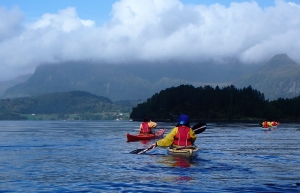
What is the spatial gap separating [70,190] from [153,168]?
10246mm

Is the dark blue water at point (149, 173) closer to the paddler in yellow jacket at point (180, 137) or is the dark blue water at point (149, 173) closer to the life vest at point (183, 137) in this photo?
the paddler in yellow jacket at point (180, 137)

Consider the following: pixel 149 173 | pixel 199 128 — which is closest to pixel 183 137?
pixel 199 128

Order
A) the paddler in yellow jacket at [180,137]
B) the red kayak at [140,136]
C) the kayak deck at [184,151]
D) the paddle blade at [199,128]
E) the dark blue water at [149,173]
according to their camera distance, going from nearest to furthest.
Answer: the dark blue water at [149,173]
the kayak deck at [184,151]
the paddler in yellow jacket at [180,137]
the paddle blade at [199,128]
the red kayak at [140,136]

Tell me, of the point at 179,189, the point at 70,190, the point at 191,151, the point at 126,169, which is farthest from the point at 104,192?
the point at 191,151

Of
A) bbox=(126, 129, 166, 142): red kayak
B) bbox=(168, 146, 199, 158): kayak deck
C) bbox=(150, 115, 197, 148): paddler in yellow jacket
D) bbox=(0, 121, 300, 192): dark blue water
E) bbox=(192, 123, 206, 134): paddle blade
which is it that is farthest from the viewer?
bbox=(126, 129, 166, 142): red kayak

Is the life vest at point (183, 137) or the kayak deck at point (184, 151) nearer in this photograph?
the kayak deck at point (184, 151)

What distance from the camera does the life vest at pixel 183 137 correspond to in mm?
41719

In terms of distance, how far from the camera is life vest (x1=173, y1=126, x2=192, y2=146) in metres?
41.7

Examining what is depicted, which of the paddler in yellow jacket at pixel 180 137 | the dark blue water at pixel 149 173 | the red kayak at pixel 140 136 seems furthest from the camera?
the red kayak at pixel 140 136

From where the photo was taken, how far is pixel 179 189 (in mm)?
27219

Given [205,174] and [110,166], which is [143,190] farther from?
[110,166]

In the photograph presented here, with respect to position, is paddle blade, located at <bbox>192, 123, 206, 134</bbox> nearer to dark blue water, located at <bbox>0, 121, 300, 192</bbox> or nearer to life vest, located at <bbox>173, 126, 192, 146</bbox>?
dark blue water, located at <bbox>0, 121, 300, 192</bbox>

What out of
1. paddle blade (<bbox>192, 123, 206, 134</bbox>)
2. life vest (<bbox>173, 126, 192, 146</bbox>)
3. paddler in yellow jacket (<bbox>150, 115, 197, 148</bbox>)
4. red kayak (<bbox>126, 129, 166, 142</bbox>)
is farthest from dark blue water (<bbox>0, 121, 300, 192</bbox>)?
red kayak (<bbox>126, 129, 166, 142</bbox>)

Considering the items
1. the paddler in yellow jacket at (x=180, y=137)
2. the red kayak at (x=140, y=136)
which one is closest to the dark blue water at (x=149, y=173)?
the paddler in yellow jacket at (x=180, y=137)
